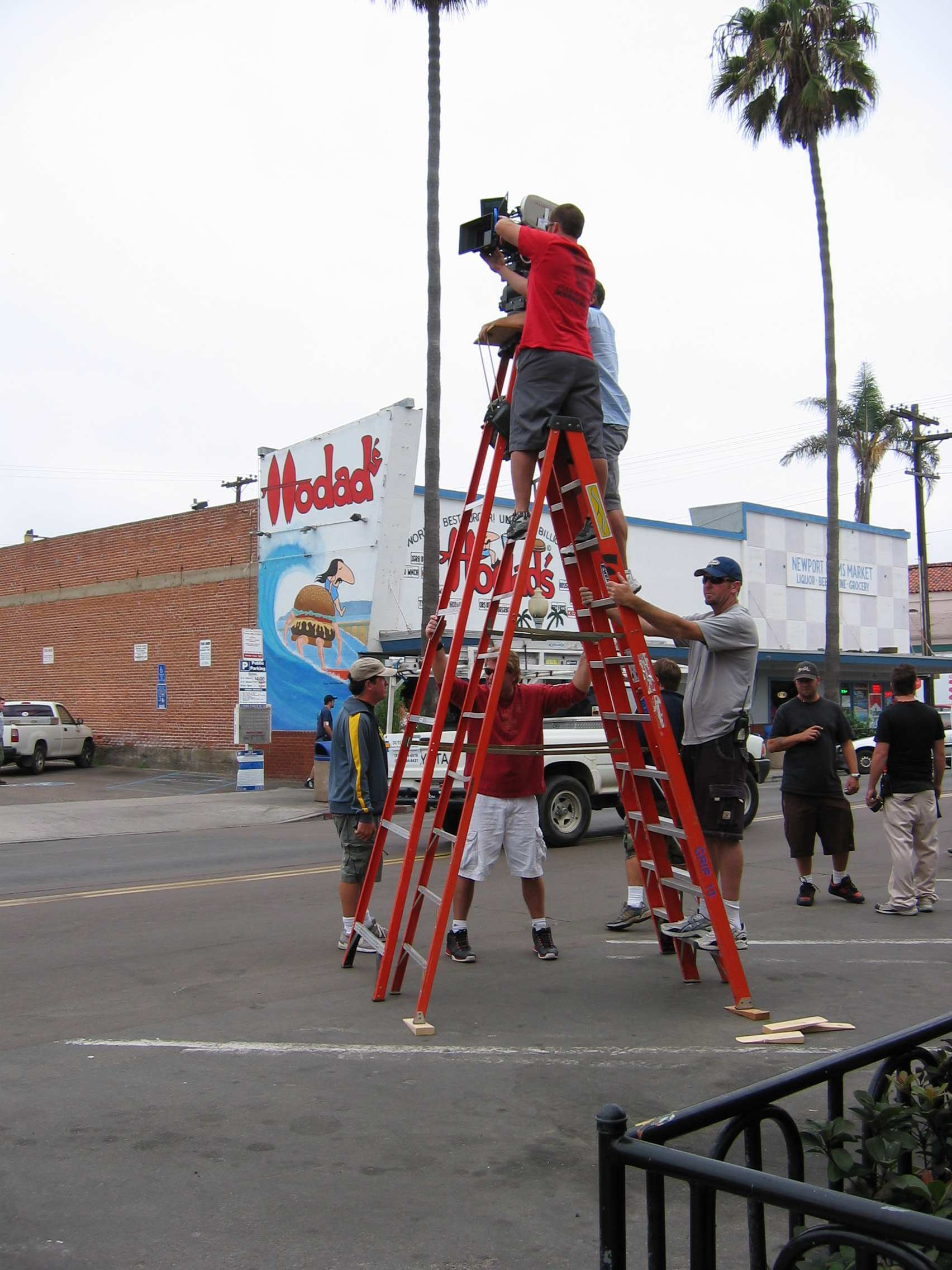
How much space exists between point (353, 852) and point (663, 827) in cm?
226

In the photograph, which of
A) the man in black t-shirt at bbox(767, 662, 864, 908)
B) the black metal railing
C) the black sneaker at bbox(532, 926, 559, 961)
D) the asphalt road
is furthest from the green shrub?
the man in black t-shirt at bbox(767, 662, 864, 908)

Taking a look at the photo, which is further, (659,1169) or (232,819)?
(232,819)

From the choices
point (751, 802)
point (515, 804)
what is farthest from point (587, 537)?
point (751, 802)

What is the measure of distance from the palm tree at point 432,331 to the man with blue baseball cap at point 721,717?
12.7m

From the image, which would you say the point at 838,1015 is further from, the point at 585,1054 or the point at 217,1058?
the point at 217,1058

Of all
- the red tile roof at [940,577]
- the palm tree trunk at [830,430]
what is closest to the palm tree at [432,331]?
the palm tree trunk at [830,430]

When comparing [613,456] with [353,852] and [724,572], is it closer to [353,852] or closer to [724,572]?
[724,572]

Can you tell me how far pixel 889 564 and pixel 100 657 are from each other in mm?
25194

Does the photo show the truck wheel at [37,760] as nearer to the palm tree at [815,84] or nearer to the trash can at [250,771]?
the trash can at [250,771]

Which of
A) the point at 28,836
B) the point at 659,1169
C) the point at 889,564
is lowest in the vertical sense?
the point at 28,836

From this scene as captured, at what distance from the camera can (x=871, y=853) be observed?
12648 mm

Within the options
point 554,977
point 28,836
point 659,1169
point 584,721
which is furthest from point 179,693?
point 659,1169

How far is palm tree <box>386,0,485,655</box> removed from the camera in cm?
1916

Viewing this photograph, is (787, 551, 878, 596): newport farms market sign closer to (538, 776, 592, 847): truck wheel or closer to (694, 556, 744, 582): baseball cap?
(538, 776, 592, 847): truck wheel
